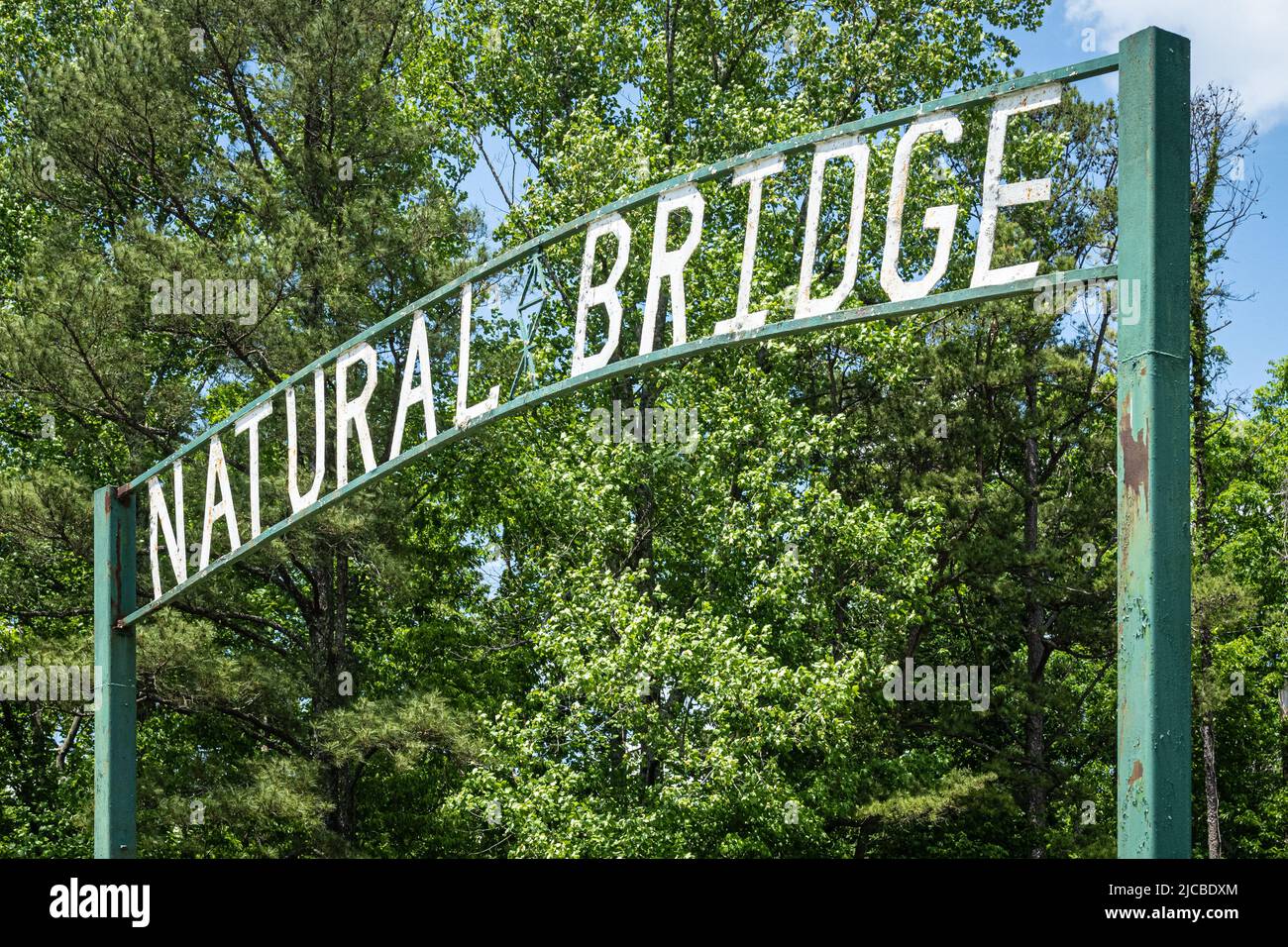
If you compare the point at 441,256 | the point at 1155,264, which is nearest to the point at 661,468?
the point at 441,256

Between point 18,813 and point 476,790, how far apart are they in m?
6.84

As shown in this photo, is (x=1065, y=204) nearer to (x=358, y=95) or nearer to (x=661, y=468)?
(x=661, y=468)

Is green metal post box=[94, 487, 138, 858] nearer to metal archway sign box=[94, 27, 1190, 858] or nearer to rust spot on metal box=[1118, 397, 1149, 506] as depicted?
metal archway sign box=[94, 27, 1190, 858]

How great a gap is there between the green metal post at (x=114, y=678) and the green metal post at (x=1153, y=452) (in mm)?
5395

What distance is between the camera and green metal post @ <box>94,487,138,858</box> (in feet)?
23.9

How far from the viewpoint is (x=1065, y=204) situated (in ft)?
69.7

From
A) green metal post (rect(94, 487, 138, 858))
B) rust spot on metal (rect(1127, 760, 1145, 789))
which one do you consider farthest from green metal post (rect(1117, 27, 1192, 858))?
green metal post (rect(94, 487, 138, 858))

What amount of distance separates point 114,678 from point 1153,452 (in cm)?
574

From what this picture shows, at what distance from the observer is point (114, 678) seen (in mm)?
7531

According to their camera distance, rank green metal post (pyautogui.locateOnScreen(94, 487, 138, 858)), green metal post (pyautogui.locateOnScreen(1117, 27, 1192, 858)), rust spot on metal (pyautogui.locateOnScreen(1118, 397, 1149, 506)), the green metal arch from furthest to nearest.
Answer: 1. green metal post (pyautogui.locateOnScreen(94, 487, 138, 858))
2. the green metal arch
3. rust spot on metal (pyautogui.locateOnScreen(1118, 397, 1149, 506))
4. green metal post (pyautogui.locateOnScreen(1117, 27, 1192, 858))

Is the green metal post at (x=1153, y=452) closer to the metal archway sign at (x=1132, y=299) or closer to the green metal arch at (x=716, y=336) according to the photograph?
the metal archway sign at (x=1132, y=299)

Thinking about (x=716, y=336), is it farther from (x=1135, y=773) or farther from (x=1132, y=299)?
(x=1135, y=773)

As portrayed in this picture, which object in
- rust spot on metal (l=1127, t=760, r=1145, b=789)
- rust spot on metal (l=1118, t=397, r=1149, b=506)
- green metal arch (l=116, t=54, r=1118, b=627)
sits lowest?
rust spot on metal (l=1127, t=760, r=1145, b=789)

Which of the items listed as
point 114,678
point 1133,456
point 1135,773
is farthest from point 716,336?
point 114,678
